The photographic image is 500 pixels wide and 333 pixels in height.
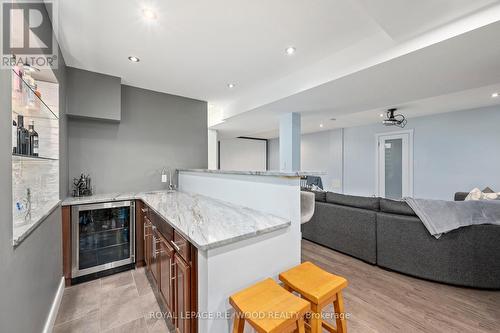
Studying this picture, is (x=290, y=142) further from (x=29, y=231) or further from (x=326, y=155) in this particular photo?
(x=326, y=155)

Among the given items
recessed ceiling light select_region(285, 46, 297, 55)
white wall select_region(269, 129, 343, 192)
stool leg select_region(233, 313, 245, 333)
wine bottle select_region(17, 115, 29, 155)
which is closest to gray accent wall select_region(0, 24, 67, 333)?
wine bottle select_region(17, 115, 29, 155)

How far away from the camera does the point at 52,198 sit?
2018 millimetres

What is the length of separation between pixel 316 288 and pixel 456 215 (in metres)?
2.12

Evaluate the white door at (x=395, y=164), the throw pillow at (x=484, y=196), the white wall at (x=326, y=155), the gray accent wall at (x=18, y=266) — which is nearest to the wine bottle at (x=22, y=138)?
the gray accent wall at (x=18, y=266)

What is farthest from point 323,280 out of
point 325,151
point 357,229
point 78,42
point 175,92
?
point 325,151

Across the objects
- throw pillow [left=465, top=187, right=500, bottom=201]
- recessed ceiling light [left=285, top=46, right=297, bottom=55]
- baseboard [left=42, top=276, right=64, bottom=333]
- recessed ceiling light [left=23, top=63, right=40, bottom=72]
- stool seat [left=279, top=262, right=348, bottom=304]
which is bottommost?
baseboard [left=42, top=276, right=64, bottom=333]

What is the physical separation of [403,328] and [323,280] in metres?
1.02

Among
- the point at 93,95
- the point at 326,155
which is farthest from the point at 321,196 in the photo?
the point at 326,155

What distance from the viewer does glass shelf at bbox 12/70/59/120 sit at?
122 centimetres

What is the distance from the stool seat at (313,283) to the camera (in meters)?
1.20

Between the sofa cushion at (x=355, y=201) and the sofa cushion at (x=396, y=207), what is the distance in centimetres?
8

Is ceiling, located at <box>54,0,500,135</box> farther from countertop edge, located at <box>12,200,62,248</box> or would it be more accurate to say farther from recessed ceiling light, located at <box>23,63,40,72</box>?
countertop edge, located at <box>12,200,62,248</box>

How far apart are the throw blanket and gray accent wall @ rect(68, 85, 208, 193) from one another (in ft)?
11.1

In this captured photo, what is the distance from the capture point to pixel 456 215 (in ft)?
7.37
